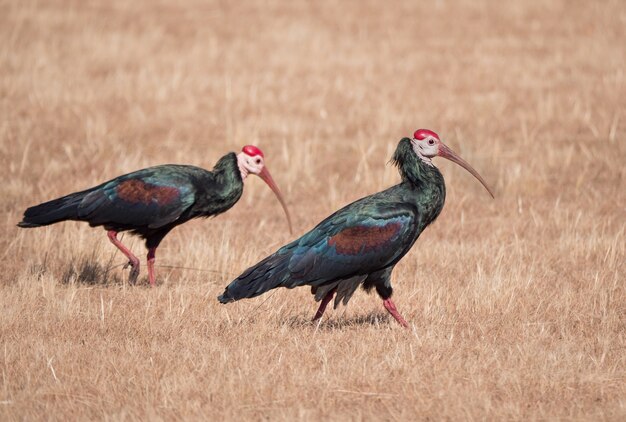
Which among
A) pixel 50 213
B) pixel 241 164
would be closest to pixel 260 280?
pixel 241 164

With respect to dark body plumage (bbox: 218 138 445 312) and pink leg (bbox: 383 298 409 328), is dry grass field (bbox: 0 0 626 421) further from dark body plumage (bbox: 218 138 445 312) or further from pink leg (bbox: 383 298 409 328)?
dark body plumage (bbox: 218 138 445 312)

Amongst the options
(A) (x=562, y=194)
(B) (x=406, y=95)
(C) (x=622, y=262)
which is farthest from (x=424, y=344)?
(B) (x=406, y=95)

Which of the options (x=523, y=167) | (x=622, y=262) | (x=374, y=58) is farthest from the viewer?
(x=374, y=58)

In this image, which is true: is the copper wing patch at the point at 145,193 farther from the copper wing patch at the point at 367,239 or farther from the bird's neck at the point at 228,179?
the copper wing patch at the point at 367,239

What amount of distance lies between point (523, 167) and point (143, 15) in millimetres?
12587

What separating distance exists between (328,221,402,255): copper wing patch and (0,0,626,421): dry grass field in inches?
24.5

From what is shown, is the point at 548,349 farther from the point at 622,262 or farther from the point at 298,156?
the point at 298,156

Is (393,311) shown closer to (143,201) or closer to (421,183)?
(421,183)

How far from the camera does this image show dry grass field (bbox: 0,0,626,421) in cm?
657

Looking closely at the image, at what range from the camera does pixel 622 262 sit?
31.4 ft

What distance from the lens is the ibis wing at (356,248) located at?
7691mm

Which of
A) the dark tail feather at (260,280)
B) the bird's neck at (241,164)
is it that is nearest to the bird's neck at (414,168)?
the dark tail feather at (260,280)

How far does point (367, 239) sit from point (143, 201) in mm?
2483

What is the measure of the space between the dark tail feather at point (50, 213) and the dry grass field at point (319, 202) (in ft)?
1.68
